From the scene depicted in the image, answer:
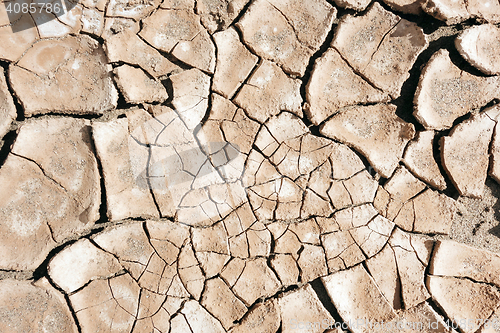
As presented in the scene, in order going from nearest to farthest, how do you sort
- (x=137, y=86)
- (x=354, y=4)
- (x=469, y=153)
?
(x=137, y=86) → (x=354, y=4) → (x=469, y=153)

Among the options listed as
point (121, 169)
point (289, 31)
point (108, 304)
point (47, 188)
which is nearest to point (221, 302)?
point (108, 304)

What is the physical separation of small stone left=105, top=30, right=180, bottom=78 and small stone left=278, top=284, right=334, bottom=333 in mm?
1591

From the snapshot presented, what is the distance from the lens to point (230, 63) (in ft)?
6.07

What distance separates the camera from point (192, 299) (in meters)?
1.79

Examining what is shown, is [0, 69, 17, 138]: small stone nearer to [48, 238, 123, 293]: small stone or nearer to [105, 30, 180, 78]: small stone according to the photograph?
[105, 30, 180, 78]: small stone

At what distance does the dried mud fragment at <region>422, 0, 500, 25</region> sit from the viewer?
193 centimetres

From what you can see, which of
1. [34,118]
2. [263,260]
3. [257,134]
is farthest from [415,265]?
[34,118]

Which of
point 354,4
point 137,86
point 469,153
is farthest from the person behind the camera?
point 469,153

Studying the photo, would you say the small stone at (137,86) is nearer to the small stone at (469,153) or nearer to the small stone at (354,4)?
the small stone at (354,4)

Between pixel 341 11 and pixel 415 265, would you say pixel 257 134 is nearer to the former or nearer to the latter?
pixel 341 11

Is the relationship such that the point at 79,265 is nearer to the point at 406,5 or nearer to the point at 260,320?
the point at 260,320

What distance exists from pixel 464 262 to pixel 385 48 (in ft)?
4.98

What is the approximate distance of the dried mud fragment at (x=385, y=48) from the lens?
1929 mm

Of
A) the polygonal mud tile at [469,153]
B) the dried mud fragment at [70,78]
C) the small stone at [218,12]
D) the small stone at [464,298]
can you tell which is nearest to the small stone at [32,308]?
the dried mud fragment at [70,78]
